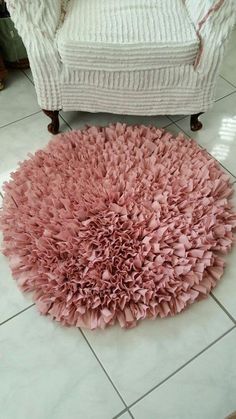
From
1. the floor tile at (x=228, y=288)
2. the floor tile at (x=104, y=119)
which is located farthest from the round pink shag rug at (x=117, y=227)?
the floor tile at (x=104, y=119)

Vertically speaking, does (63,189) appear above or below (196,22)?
below

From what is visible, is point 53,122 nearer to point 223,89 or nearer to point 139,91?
point 139,91

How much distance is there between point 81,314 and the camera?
1.06 meters

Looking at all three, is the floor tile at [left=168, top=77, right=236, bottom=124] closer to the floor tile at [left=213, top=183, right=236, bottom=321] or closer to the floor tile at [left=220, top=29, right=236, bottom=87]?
the floor tile at [left=220, top=29, right=236, bottom=87]

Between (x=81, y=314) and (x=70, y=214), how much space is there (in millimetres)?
312

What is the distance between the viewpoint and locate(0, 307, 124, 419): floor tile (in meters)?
0.95

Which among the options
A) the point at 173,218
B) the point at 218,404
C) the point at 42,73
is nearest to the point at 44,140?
the point at 42,73

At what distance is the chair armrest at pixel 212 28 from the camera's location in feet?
3.71

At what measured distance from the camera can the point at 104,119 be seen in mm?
1517

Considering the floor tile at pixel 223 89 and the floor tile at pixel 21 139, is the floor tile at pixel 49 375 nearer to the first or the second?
the floor tile at pixel 21 139

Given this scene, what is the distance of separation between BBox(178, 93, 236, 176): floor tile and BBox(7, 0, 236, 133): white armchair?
17 cm

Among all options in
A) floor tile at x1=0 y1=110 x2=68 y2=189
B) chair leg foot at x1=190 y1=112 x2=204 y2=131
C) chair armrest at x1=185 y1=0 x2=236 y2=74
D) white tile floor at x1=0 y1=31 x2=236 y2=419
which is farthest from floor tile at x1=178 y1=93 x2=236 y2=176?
floor tile at x1=0 y1=110 x2=68 y2=189

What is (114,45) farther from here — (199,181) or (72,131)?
(199,181)

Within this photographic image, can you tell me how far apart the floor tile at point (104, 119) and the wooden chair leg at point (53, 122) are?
0.07 metres
